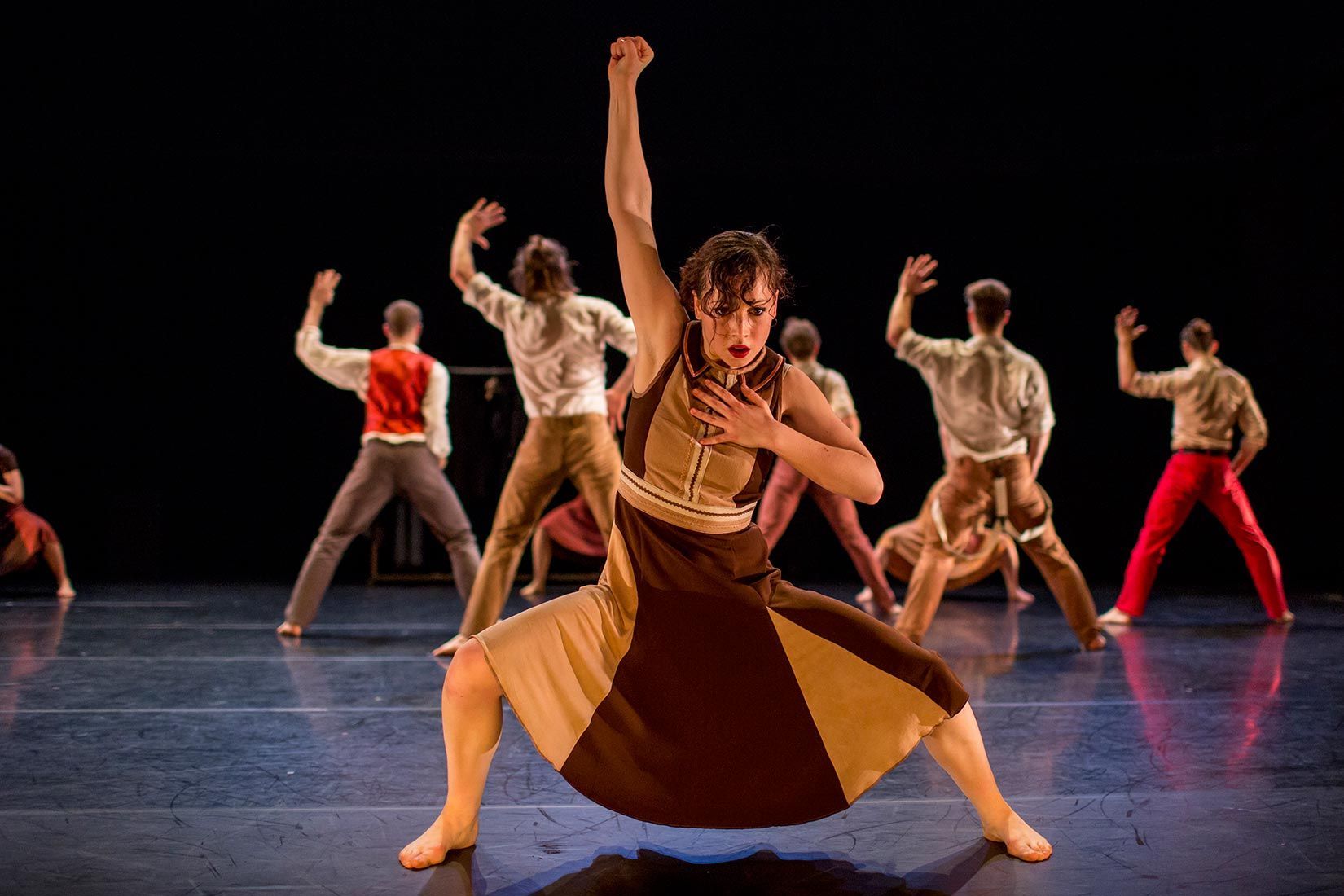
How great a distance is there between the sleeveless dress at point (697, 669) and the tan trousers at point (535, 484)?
2649 millimetres

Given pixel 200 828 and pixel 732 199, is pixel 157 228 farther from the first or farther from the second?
pixel 200 828

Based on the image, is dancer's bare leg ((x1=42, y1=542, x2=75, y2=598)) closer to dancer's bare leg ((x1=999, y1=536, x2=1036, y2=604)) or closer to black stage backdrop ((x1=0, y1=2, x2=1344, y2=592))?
black stage backdrop ((x1=0, y1=2, x2=1344, y2=592))

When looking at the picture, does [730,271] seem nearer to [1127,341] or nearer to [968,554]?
[1127,341]

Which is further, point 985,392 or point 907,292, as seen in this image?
point 985,392

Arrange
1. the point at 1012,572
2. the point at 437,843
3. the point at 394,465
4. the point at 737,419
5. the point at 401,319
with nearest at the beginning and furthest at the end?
the point at 737,419 → the point at 437,843 → the point at 394,465 → the point at 401,319 → the point at 1012,572

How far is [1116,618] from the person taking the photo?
616cm

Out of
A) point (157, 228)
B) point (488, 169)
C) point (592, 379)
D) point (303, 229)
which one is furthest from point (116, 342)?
point (592, 379)

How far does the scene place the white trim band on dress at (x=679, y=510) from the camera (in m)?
2.21

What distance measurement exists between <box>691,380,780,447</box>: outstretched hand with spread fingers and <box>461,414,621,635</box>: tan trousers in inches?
110

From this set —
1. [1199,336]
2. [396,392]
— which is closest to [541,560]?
[396,392]

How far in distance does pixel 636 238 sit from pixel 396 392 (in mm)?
3472

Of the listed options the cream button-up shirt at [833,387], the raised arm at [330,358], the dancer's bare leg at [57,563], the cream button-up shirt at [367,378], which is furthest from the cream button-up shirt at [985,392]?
the dancer's bare leg at [57,563]

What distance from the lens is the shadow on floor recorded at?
2219 millimetres

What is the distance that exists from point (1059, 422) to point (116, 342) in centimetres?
664
